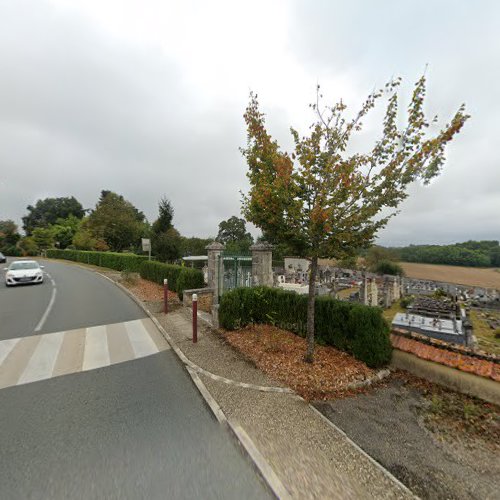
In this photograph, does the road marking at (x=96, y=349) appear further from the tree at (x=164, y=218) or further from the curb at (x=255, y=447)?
the tree at (x=164, y=218)

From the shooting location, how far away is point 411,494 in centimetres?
223

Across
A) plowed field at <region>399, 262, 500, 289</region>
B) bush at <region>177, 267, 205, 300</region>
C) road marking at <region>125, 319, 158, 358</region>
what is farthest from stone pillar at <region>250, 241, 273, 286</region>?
plowed field at <region>399, 262, 500, 289</region>

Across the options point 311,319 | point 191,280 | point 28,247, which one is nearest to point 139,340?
point 311,319

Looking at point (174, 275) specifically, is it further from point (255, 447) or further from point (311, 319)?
point (255, 447)

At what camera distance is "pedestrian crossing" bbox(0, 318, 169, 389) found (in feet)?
14.2

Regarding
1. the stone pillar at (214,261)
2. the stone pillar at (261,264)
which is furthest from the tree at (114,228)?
the stone pillar at (261,264)

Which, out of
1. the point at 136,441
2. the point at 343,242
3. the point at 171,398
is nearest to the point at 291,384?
the point at 171,398

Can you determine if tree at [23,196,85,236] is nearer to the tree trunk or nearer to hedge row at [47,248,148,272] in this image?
hedge row at [47,248,148,272]

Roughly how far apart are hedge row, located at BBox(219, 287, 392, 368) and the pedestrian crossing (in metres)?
2.02

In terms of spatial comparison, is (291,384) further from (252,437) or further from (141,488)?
(141,488)

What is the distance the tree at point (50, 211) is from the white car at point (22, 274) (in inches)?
2417

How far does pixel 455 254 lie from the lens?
54.8 metres

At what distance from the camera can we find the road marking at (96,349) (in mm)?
4709

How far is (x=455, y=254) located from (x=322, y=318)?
221ft
